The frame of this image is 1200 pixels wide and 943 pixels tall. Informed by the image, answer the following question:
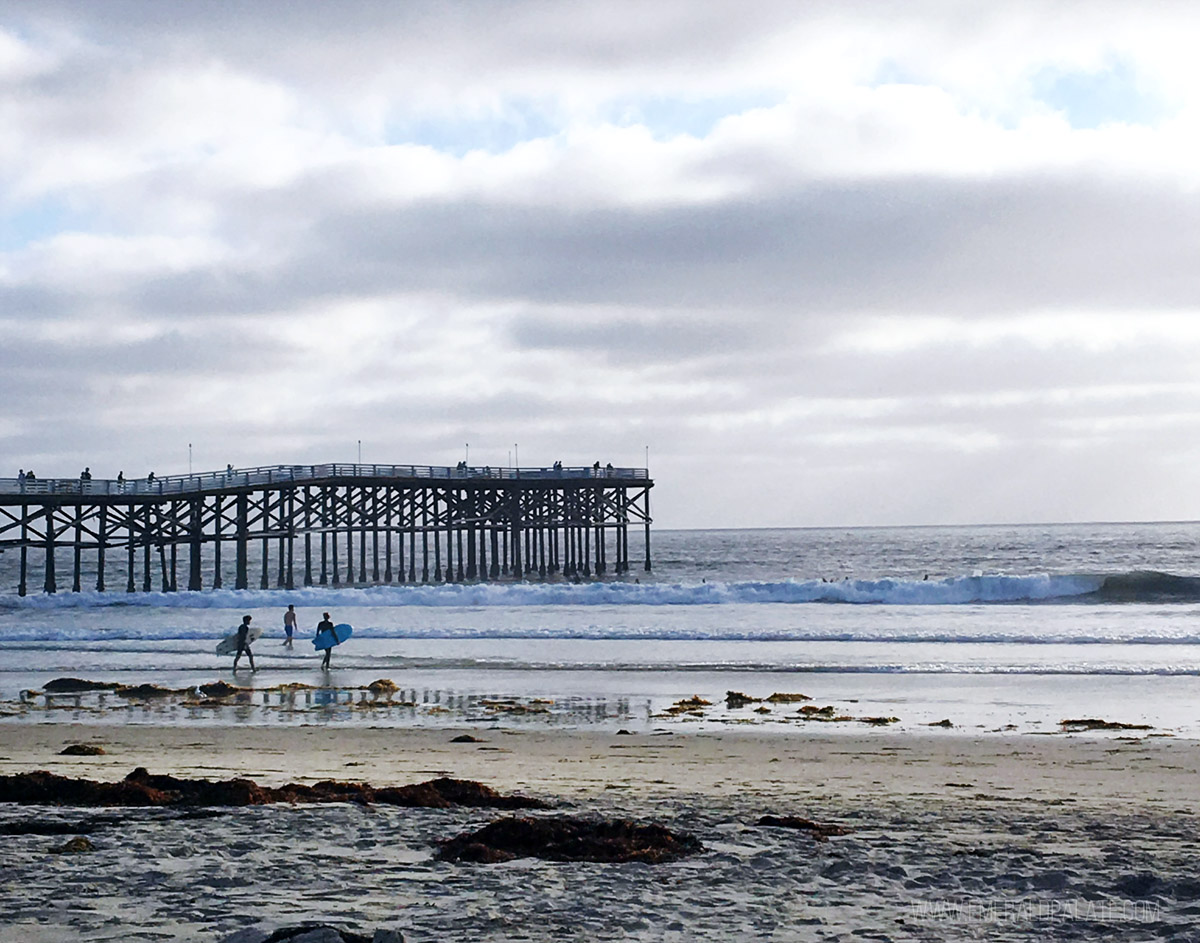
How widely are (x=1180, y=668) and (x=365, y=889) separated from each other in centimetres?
1745

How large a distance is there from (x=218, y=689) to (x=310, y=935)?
14119 mm

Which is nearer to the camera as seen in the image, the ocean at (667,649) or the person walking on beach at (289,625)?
the ocean at (667,649)

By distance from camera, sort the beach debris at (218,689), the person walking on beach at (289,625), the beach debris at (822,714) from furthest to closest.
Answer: the person walking on beach at (289,625)
the beach debris at (218,689)
the beach debris at (822,714)

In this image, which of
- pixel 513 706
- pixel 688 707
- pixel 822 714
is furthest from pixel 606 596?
pixel 822 714

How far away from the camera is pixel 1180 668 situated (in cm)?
2034

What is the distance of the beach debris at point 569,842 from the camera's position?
710 centimetres

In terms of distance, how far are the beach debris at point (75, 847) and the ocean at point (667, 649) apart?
7876 mm

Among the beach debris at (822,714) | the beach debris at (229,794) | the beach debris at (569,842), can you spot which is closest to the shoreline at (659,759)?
the beach debris at (229,794)

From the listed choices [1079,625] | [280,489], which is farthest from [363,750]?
[280,489]

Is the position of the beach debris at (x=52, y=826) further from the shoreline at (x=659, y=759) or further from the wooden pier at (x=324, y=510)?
the wooden pier at (x=324, y=510)

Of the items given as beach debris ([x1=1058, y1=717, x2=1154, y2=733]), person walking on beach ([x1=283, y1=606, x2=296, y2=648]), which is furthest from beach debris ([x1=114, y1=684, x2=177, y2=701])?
beach debris ([x1=1058, y1=717, x2=1154, y2=733])

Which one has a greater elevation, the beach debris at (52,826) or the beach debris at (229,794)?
the beach debris at (52,826)

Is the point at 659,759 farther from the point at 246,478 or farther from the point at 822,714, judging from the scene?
the point at 246,478

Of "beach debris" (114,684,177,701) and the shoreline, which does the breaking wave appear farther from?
the shoreline
